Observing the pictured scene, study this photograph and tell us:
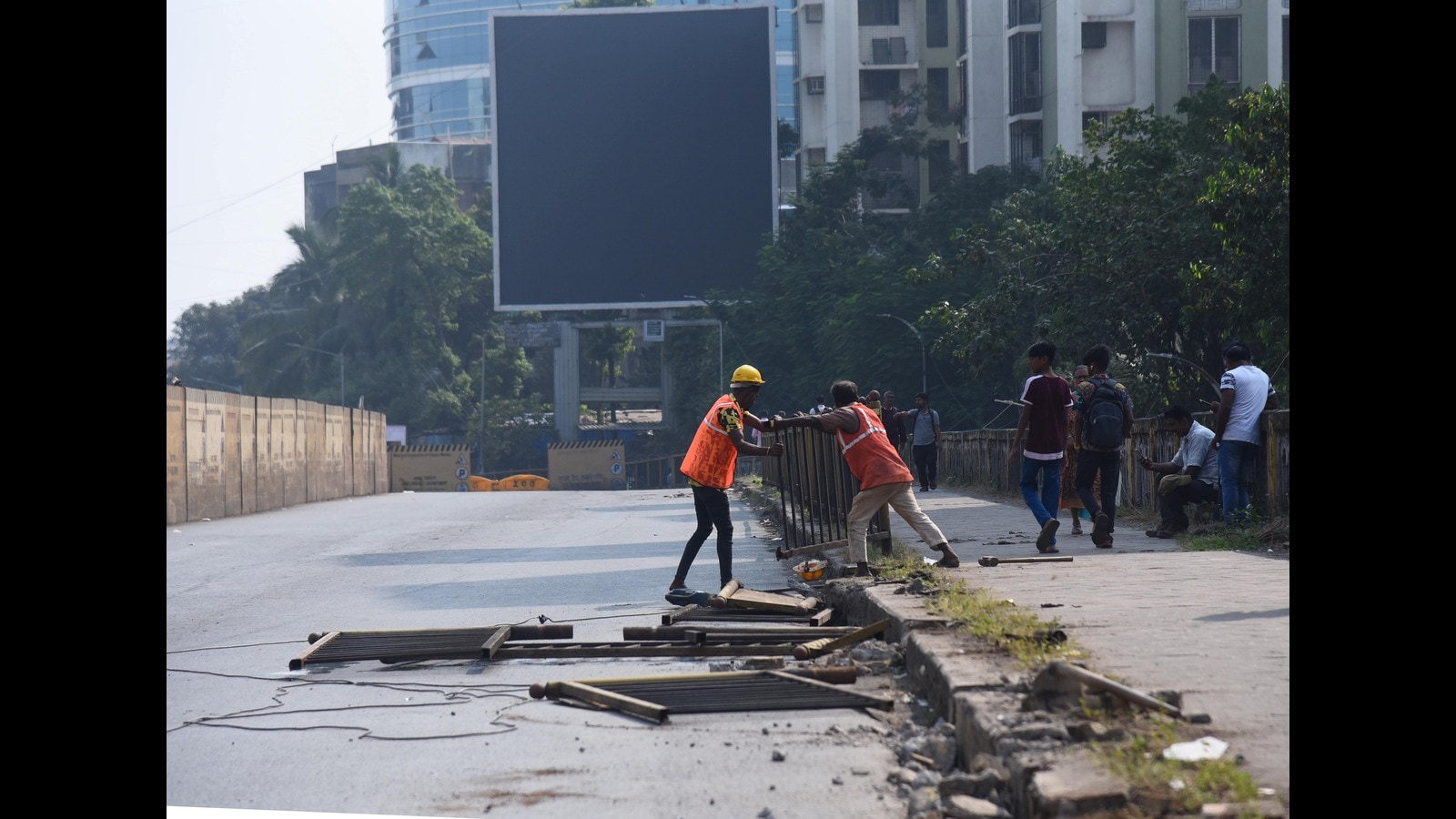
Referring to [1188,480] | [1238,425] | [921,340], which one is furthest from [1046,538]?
[921,340]

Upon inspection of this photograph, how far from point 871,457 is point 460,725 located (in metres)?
4.40

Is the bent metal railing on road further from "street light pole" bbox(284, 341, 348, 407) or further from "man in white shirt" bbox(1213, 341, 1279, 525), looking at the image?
"street light pole" bbox(284, 341, 348, 407)

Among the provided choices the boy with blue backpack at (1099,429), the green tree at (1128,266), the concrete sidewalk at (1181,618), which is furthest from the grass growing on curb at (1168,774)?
the green tree at (1128,266)

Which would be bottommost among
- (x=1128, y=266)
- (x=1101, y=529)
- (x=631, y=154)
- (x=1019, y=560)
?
(x=1019, y=560)

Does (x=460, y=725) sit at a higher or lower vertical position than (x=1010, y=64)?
lower

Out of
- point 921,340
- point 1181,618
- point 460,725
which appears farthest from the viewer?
point 921,340

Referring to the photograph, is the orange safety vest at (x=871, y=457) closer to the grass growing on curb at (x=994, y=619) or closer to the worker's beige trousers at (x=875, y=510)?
the worker's beige trousers at (x=875, y=510)

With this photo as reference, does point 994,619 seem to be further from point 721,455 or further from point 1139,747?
point 721,455

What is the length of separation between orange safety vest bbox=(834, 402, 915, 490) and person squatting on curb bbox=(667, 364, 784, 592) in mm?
482

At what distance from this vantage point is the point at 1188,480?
12.5 metres

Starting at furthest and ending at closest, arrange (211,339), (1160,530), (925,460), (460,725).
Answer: (211,339), (925,460), (1160,530), (460,725)

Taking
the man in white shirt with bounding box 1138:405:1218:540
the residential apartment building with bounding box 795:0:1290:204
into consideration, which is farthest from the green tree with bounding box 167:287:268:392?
the man in white shirt with bounding box 1138:405:1218:540

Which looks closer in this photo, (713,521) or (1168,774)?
(1168,774)
